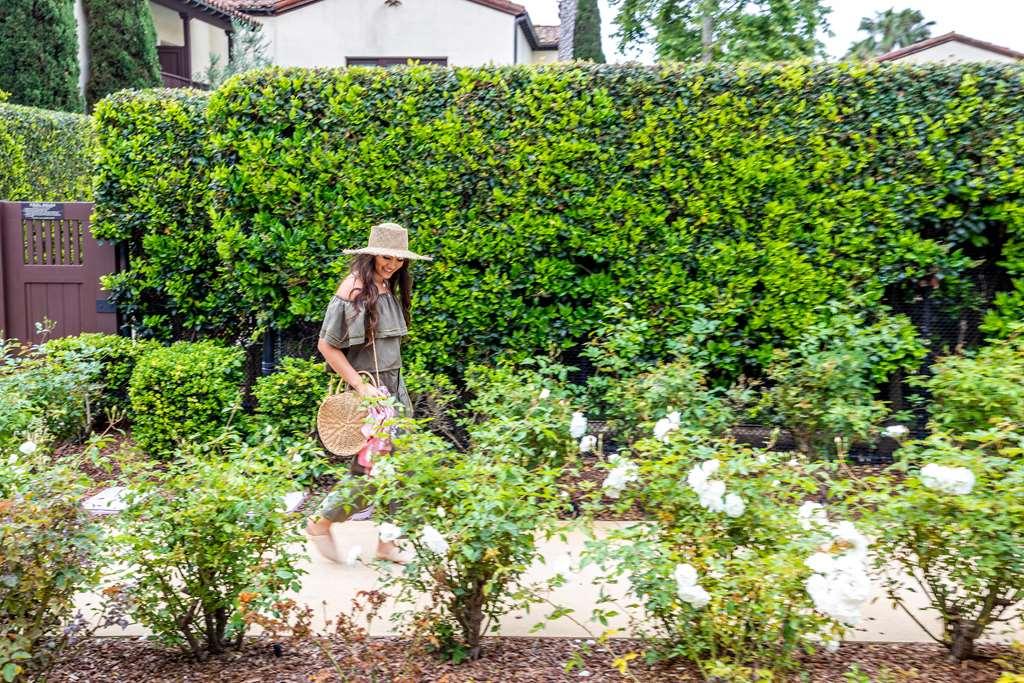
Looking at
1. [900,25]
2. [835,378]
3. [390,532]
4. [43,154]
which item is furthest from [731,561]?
[900,25]

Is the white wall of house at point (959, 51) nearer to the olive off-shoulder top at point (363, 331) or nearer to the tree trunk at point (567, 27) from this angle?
the tree trunk at point (567, 27)

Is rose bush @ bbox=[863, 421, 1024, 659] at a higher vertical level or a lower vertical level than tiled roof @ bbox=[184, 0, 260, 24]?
lower

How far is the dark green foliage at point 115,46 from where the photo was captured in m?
18.7

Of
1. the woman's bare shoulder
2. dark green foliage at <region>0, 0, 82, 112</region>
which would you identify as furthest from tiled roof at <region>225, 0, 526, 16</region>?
the woman's bare shoulder

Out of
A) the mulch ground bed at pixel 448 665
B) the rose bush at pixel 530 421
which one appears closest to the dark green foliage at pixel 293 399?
the rose bush at pixel 530 421

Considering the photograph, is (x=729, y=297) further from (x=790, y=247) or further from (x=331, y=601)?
(x=331, y=601)

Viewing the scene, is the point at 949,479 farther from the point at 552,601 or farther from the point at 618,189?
the point at 618,189

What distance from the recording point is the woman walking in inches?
185

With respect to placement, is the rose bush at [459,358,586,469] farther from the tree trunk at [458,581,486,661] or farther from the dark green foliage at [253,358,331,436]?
the dark green foliage at [253,358,331,436]

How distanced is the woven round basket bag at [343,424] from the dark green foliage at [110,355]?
129 inches

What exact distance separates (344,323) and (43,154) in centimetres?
1047

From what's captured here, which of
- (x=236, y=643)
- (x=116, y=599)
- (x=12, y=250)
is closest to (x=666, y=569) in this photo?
(x=236, y=643)

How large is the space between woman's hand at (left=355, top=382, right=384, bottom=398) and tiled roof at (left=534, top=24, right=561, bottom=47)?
68.8ft

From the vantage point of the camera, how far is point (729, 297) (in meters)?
6.62
